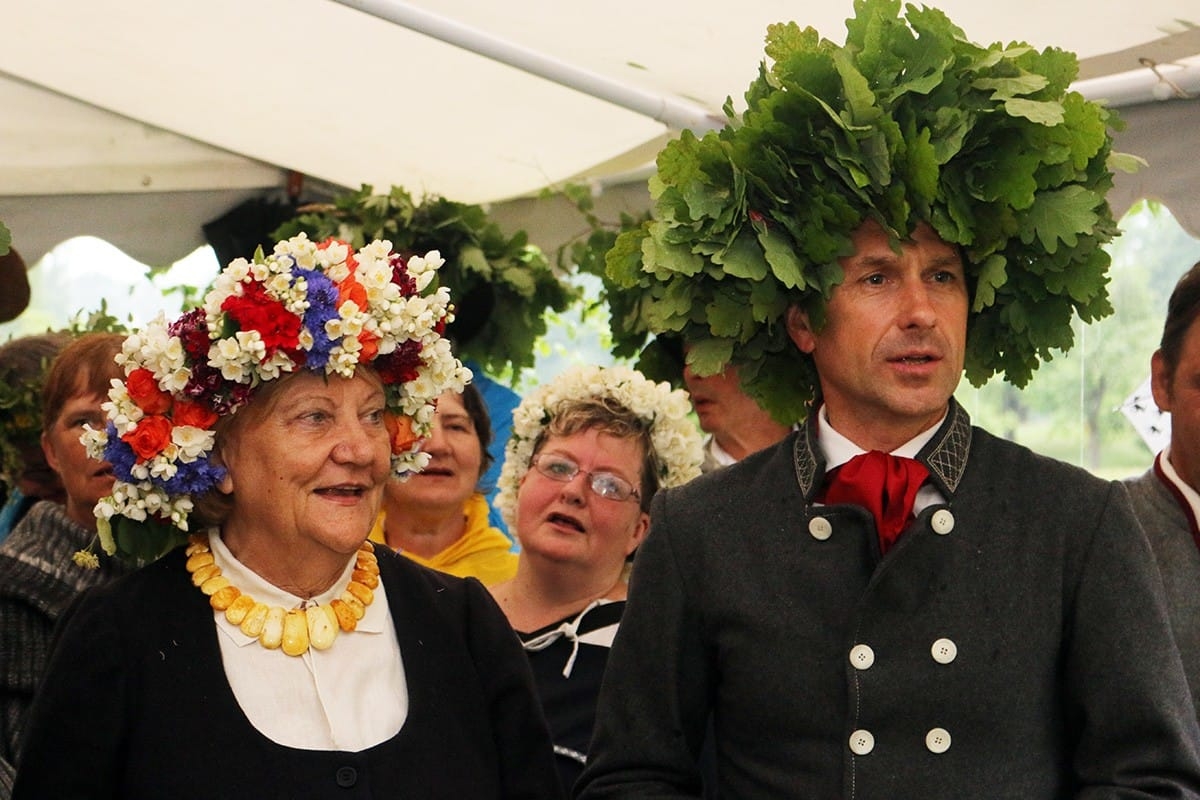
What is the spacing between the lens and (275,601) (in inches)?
124

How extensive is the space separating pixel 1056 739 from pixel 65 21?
5.23 metres

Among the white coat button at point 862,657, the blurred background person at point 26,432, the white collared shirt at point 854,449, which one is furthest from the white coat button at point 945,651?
the blurred background person at point 26,432

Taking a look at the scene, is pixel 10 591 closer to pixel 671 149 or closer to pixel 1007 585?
pixel 671 149

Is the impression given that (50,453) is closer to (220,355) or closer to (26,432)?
(26,432)

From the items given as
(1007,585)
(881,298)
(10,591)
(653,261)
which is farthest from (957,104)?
(10,591)

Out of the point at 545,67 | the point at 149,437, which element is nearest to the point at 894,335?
the point at 149,437

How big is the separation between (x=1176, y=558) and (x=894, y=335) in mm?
1144

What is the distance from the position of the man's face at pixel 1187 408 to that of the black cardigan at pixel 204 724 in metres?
1.67

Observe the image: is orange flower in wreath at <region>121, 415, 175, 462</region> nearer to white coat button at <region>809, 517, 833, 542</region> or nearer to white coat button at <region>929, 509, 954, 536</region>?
white coat button at <region>809, 517, 833, 542</region>

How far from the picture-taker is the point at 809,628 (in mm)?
2879

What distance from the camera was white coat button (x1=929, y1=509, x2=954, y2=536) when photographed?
286 cm

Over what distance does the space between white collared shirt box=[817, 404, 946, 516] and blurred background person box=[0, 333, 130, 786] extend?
168cm

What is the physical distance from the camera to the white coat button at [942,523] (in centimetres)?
286

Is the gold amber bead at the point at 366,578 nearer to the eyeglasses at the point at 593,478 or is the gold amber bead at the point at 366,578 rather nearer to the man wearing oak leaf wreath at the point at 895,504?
the man wearing oak leaf wreath at the point at 895,504
